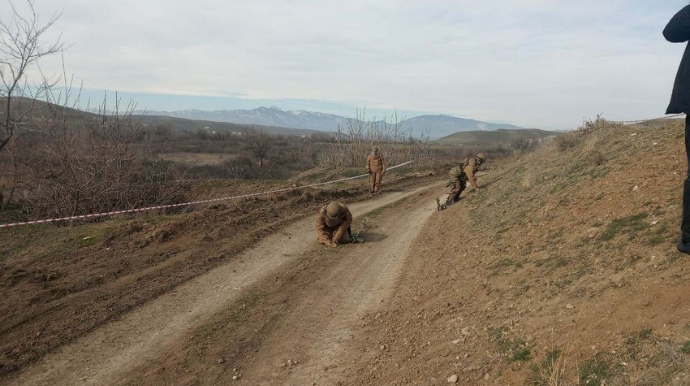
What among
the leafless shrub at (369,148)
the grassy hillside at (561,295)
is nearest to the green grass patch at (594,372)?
the grassy hillside at (561,295)

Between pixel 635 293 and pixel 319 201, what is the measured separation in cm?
1214

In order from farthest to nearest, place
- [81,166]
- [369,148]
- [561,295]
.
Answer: [369,148], [81,166], [561,295]

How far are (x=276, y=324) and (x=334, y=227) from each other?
175 inches

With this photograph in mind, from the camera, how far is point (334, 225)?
10383mm

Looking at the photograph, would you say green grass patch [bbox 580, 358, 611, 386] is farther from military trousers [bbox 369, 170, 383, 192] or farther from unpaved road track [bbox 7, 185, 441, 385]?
military trousers [bbox 369, 170, 383, 192]

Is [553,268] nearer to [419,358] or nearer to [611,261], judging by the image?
[611,261]

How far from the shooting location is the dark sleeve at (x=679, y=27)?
388 cm

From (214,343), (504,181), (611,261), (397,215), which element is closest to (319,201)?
(397,215)

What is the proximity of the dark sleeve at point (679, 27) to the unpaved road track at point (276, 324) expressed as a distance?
474 centimetres

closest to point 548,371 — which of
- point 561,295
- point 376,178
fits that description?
point 561,295

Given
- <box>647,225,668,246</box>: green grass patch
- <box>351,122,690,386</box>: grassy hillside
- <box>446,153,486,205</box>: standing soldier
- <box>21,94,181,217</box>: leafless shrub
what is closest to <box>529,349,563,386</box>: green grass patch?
<box>351,122,690,386</box>: grassy hillside

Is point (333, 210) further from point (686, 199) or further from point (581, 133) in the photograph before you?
point (581, 133)

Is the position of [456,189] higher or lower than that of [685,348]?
higher

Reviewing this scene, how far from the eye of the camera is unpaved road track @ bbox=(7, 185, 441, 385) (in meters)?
5.14
